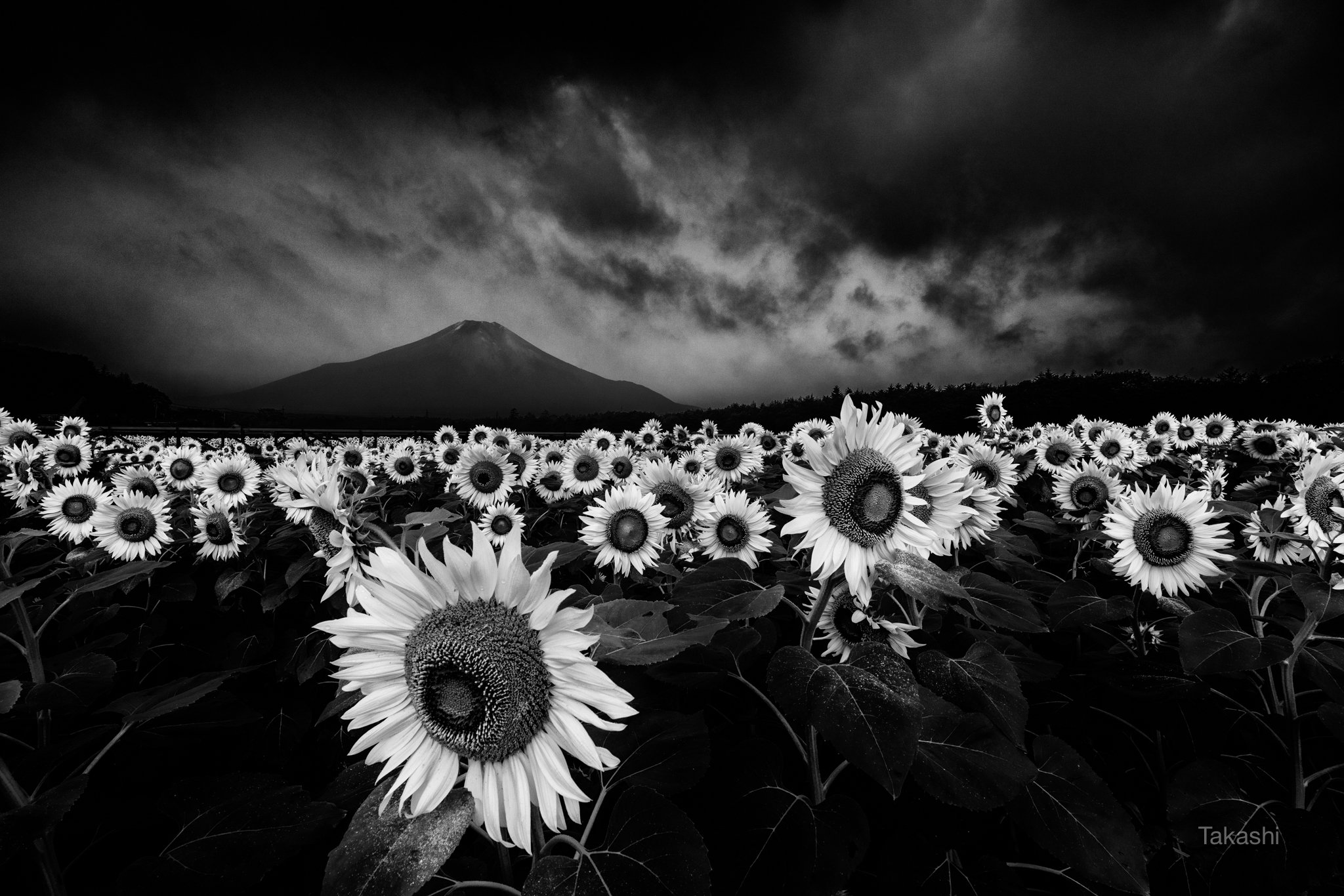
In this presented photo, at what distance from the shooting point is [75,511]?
569cm

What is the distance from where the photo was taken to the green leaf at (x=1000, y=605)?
5.69 ft

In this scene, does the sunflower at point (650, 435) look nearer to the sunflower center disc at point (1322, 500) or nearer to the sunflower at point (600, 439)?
the sunflower at point (600, 439)

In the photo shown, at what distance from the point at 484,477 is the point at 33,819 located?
5101mm

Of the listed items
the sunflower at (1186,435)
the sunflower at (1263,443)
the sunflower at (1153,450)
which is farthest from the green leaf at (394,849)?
the sunflower at (1186,435)

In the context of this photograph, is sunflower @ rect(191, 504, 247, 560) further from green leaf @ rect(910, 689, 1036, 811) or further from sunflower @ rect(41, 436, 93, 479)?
sunflower @ rect(41, 436, 93, 479)

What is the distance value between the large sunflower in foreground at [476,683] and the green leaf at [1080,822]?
4.46 ft

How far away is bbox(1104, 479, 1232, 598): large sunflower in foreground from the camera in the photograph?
111 inches

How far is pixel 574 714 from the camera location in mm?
1253

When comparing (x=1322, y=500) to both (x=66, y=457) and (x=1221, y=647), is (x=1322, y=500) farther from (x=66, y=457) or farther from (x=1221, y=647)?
(x=66, y=457)

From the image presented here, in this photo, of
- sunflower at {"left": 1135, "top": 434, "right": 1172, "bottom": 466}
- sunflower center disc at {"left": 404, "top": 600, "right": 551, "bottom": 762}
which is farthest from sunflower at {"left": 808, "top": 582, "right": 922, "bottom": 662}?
sunflower at {"left": 1135, "top": 434, "right": 1172, "bottom": 466}

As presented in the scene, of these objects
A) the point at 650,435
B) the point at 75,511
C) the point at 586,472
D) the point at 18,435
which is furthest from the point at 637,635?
the point at 18,435

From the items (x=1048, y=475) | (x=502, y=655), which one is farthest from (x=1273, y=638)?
(x=1048, y=475)

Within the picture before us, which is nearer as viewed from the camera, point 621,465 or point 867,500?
point 867,500

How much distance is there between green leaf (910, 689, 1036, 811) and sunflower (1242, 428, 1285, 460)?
8051mm
